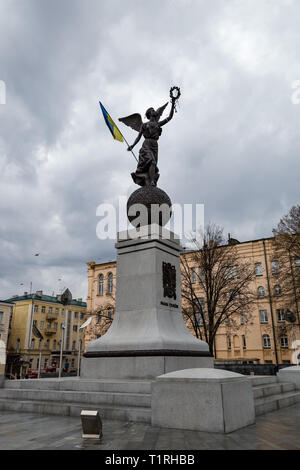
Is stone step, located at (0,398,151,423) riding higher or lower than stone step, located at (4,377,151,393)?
lower

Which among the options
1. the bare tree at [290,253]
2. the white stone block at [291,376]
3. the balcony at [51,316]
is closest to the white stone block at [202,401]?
the white stone block at [291,376]

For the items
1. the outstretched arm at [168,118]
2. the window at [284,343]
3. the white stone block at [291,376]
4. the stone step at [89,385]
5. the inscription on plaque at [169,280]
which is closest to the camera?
the stone step at [89,385]

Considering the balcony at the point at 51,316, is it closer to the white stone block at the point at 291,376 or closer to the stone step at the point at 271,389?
the white stone block at the point at 291,376

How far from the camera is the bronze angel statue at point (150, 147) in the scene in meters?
12.5

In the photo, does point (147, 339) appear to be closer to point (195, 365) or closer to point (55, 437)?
point (195, 365)

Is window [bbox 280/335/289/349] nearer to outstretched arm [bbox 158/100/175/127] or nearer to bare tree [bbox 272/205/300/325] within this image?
bare tree [bbox 272/205/300/325]

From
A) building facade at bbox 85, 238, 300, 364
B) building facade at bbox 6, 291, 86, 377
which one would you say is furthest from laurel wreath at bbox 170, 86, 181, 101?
building facade at bbox 6, 291, 86, 377

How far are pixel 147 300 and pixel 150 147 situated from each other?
5.51 meters

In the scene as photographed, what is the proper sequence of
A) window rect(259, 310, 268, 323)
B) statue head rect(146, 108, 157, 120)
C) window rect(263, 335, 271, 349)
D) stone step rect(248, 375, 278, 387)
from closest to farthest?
1. stone step rect(248, 375, 278, 387)
2. statue head rect(146, 108, 157, 120)
3. window rect(263, 335, 271, 349)
4. window rect(259, 310, 268, 323)

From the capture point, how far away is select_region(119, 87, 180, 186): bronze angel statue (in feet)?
41.1

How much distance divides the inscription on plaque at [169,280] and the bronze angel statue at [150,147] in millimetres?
3111

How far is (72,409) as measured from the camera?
7402mm

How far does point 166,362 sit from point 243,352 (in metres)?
32.9

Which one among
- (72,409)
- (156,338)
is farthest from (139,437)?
(156,338)
